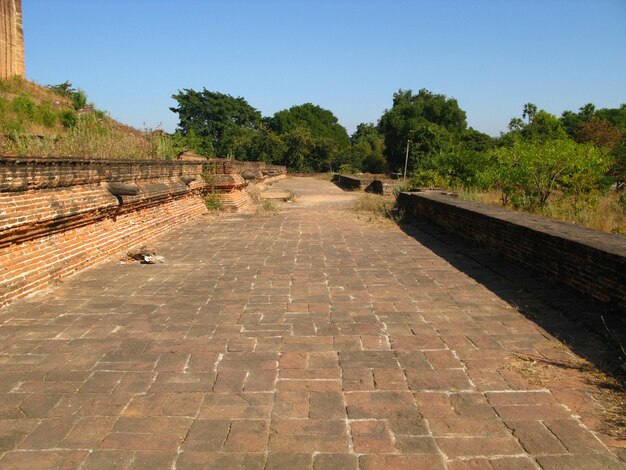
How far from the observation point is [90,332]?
3.76m

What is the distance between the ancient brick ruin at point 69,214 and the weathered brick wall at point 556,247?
17.2ft

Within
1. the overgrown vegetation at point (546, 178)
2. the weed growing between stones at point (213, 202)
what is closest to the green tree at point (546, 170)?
the overgrown vegetation at point (546, 178)

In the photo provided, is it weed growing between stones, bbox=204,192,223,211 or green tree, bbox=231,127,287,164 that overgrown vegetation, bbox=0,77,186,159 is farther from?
green tree, bbox=231,127,287,164

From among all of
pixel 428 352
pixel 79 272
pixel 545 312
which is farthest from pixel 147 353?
pixel 545 312

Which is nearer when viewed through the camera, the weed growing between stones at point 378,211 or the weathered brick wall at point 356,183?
the weed growing between stones at point 378,211

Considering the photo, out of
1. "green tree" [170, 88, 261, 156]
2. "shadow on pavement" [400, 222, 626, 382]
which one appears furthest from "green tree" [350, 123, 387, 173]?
"shadow on pavement" [400, 222, 626, 382]

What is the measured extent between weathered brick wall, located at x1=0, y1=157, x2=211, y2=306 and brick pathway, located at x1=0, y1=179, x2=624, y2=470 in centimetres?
30

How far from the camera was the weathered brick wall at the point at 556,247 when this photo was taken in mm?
4191

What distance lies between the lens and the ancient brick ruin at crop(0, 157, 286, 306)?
4.48 meters

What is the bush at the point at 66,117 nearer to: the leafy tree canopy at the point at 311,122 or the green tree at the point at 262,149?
the green tree at the point at 262,149

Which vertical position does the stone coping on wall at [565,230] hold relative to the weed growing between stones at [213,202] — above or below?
above

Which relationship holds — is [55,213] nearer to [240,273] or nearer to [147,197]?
[240,273]

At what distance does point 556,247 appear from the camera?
5.13 metres

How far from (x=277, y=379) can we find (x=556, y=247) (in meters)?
3.59
